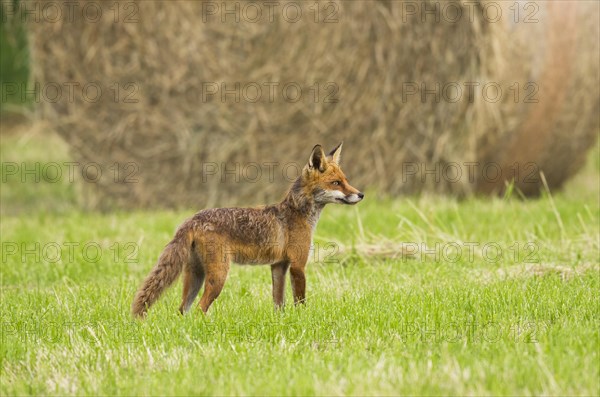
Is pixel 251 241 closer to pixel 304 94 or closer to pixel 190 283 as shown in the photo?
pixel 190 283

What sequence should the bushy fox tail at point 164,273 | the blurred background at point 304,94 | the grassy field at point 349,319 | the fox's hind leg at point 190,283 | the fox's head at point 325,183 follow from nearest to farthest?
the grassy field at point 349,319, the bushy fox tail at point 164,273, the fox's hind leg at point 190,283, the fox's head at point 325,183, the blurred background at point 304,94

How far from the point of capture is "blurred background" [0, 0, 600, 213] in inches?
384

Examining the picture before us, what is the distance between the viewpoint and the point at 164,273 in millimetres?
5176

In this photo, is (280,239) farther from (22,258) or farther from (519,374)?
(22,258)

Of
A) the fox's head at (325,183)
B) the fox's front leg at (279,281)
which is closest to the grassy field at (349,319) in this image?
the fox's front leg at (279,281)

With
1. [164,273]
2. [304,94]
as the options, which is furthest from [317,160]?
[304,94]

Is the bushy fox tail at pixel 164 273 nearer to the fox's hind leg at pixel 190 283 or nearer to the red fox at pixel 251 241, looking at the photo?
the red fox at pixel 251 241

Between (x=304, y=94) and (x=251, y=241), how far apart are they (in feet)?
18.6

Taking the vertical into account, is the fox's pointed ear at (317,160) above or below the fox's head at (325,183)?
above

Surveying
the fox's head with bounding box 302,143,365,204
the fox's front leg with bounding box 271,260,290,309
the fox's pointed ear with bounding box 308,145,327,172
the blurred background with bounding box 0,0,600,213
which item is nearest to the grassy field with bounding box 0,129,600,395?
the fox's front leg with bounding box 271,260,290,309

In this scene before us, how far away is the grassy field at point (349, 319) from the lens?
4.21 metres

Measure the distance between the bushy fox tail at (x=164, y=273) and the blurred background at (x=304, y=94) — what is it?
5.21m

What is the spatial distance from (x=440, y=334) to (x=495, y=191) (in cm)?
586

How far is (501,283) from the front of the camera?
620cm
